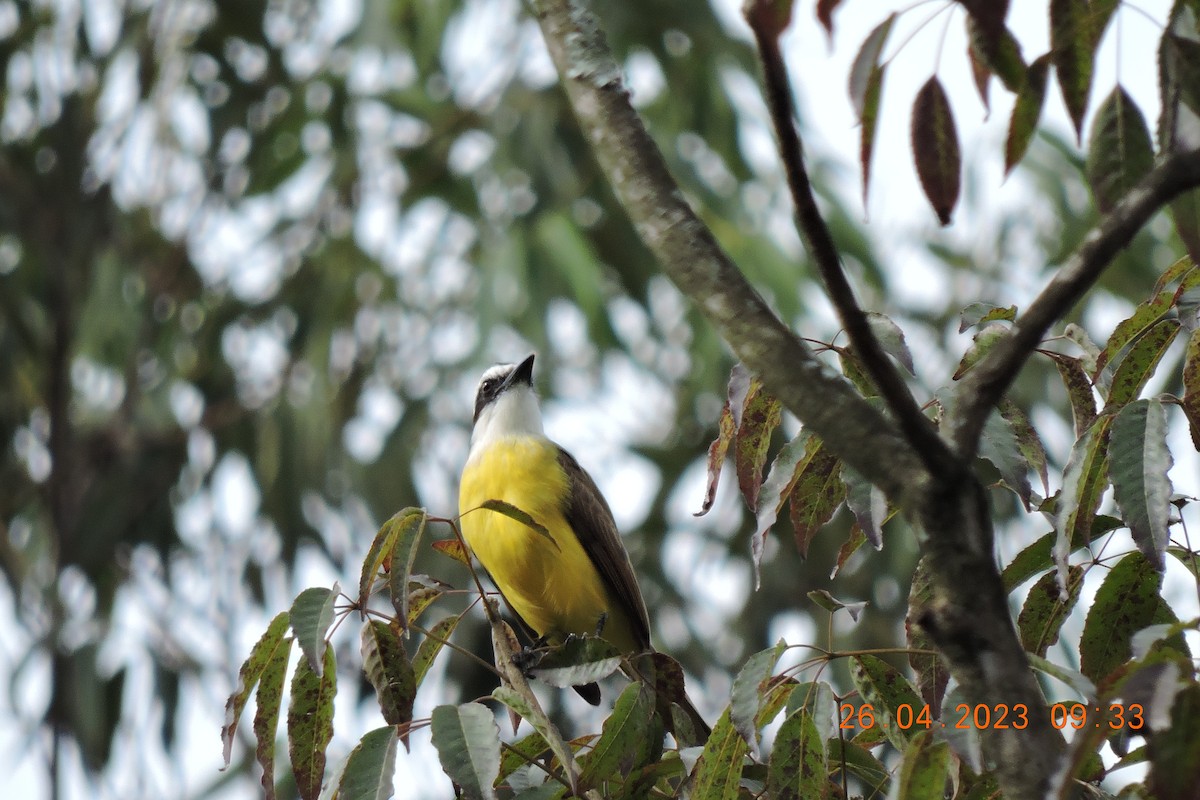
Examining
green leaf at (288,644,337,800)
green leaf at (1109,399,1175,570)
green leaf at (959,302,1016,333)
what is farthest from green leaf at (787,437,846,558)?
green leaf at (288,644,337,800)

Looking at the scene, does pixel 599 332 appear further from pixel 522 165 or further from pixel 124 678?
pixel 124 678

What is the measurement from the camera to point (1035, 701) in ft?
3.25

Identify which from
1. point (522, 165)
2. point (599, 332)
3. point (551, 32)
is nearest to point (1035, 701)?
point (551, 32)

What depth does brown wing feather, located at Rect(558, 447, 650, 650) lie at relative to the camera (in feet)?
12.3

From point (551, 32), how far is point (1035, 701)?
2.65 ft

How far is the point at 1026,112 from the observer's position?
1.22m

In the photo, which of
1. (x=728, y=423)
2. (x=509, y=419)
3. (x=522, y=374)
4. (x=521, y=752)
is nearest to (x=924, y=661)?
(x=728, y=423)

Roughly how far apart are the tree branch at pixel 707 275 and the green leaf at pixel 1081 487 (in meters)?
0.44

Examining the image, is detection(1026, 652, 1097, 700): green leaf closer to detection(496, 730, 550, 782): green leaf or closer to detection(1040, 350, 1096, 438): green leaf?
detection(1040, 350, 1096, 438): green leaf

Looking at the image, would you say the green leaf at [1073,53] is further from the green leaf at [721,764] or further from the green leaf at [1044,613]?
the green leaf at [721,764]

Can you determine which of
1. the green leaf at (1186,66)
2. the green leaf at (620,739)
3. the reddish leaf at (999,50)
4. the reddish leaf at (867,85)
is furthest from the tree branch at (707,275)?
the green leaf at (620,739)

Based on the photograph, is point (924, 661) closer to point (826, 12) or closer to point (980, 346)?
point (980, 346)

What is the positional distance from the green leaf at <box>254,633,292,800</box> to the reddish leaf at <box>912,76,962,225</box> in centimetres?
97

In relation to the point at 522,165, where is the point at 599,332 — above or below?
below
